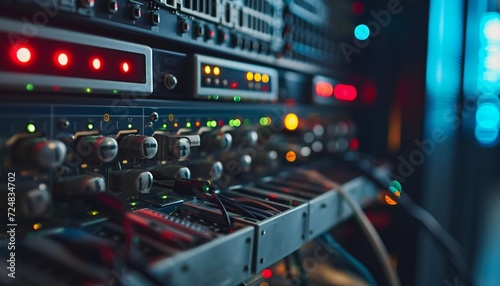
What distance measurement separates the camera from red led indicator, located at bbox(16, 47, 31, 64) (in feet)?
1.55

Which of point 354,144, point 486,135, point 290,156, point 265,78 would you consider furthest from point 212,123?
point 486,135

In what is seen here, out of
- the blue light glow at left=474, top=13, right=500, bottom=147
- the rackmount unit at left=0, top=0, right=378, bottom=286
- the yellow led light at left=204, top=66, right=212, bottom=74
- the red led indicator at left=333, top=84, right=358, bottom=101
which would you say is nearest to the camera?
the rackmount unit at left=0, top=0, right=378, bottom=286

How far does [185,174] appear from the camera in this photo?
2.24 feet

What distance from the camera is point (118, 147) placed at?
0.62m

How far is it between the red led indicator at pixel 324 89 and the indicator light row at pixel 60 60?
0.77m

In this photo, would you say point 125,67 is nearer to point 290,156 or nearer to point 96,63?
point 96,63

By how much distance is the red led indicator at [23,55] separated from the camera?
472 mm

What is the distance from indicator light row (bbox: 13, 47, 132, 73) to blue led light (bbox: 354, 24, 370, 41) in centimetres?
110

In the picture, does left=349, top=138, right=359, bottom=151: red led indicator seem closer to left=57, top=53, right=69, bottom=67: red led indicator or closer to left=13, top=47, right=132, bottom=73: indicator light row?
left=13, top=47, right=132, bottom=73: indicator light row

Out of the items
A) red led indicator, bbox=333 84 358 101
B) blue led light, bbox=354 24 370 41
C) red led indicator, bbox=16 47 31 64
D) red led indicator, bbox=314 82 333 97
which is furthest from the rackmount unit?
blue led light, bbox=354 24 370 41

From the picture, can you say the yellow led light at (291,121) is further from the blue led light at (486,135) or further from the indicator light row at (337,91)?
the blue led light at (486,135)

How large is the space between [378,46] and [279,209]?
965mm

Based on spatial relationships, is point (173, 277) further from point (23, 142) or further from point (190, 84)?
point (190, 84)

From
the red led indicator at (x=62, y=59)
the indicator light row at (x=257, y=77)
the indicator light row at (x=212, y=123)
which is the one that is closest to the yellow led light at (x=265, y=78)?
the indicator light row at (x=257, y=77)
